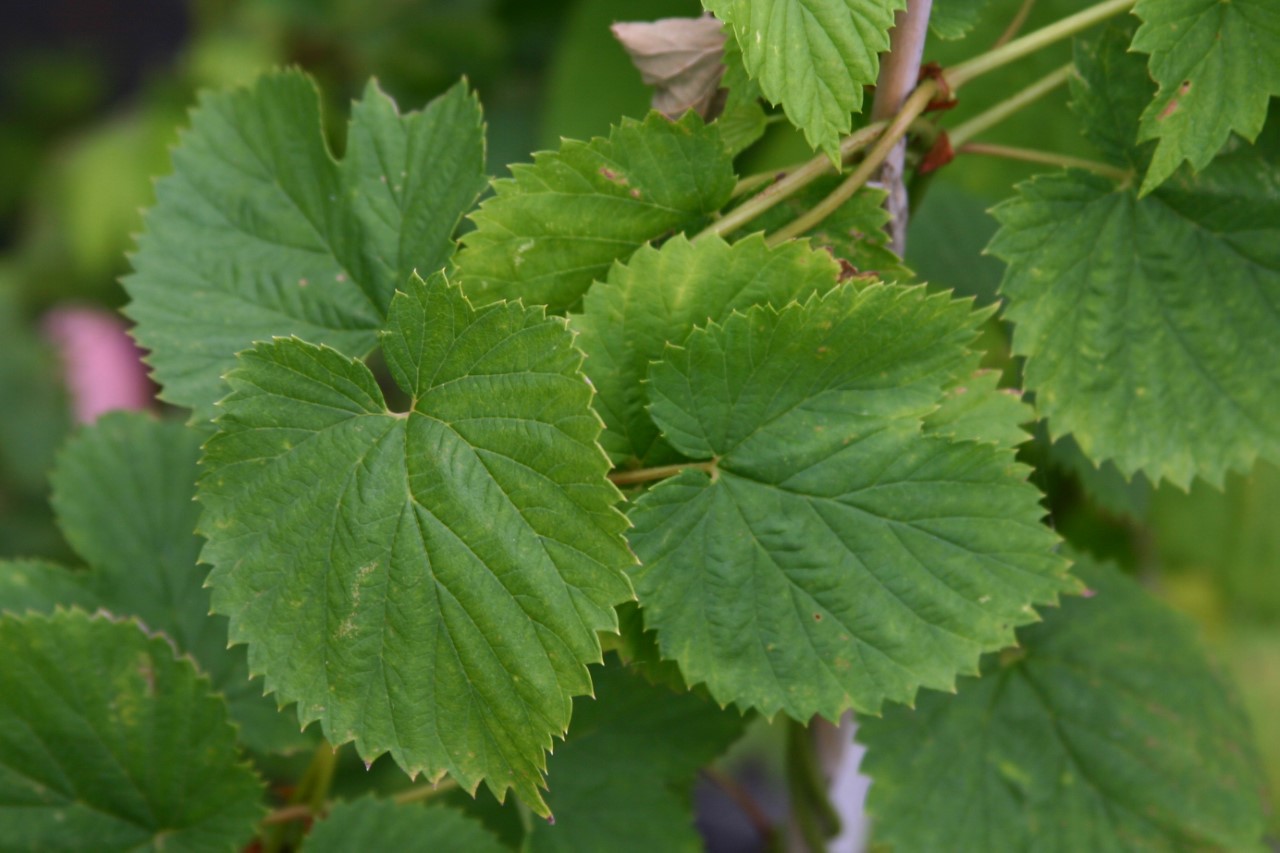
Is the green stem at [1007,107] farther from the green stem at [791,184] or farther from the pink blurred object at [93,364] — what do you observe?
the pink blurred object at [93,364]

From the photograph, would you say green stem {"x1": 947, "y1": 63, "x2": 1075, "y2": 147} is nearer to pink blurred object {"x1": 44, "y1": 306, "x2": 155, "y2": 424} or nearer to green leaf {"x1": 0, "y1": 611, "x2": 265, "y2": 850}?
green leaf {"x1": 0, "y1": 611, "x2": 265, "y2": 850}

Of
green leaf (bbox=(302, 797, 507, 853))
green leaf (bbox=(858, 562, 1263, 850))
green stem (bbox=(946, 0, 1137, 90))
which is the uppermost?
green stem (bbox=(946, 0, 1137, 90))

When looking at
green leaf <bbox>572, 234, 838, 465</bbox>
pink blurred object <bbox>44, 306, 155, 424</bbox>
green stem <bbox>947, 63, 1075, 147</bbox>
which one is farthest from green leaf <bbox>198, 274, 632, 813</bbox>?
pink blurred object <bbox>44, 306, 155, 424</bbox>

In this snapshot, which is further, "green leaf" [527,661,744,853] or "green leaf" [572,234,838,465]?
"green leaf" [527,661,744,853]

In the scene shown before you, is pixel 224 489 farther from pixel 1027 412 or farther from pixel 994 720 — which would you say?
pixel 994 720

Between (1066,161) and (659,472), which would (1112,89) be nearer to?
(1066,161)

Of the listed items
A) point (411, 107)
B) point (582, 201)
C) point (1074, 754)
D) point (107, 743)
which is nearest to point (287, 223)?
point (582, 201)
